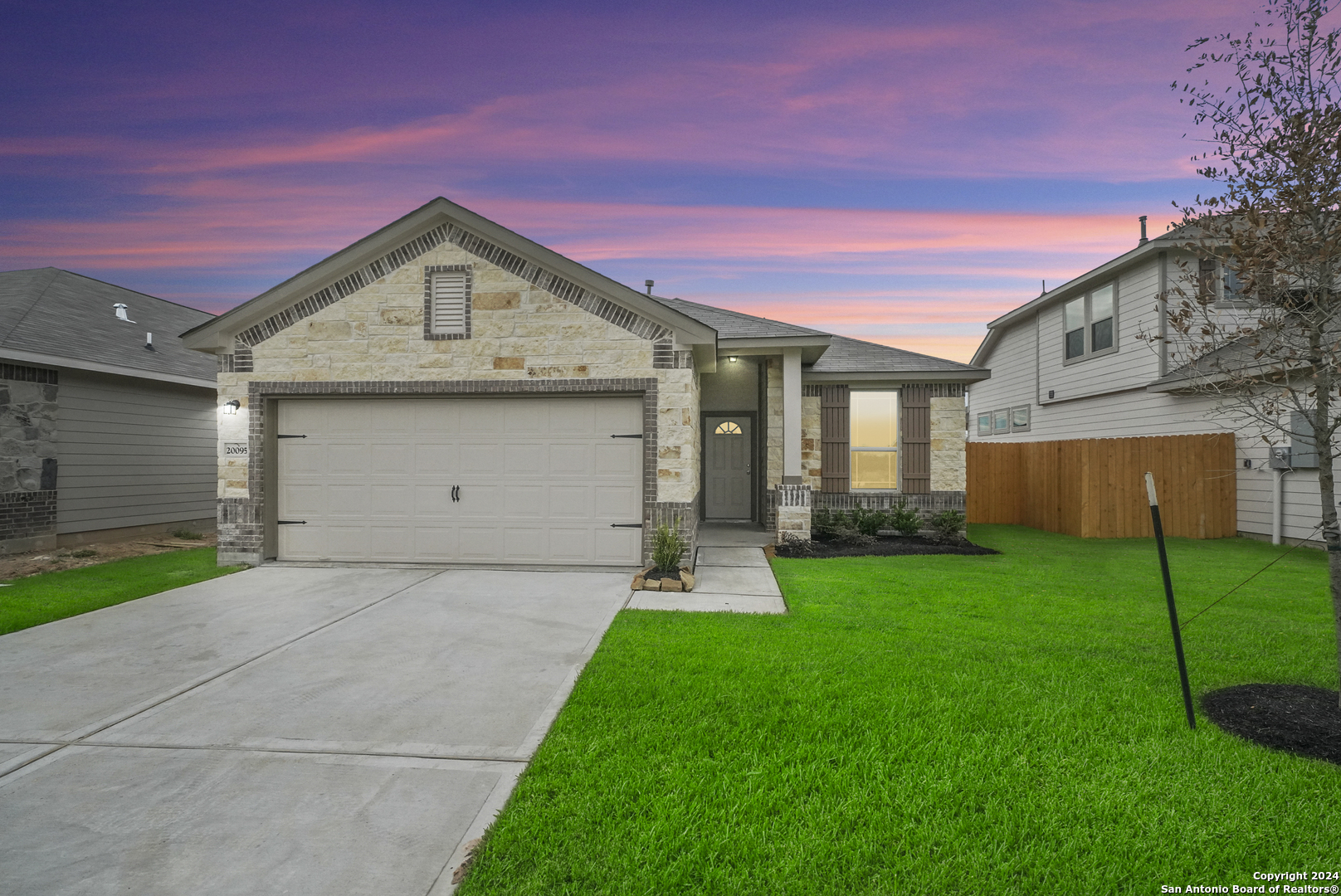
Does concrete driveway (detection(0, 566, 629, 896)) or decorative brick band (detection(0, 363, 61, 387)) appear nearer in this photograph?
concrete driveway (detection(0, 566, 629, 896))

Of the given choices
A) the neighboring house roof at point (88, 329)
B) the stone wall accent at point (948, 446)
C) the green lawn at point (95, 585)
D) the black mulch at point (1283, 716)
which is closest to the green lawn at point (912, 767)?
the black mulch at point (1283, 716)

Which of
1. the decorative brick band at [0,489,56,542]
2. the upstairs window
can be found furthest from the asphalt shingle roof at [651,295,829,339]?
the decorative brick band at [0,489,56,542]

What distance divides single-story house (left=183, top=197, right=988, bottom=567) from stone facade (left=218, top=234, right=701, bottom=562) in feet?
0.08

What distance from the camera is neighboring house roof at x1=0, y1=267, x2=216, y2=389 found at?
9.98 meters

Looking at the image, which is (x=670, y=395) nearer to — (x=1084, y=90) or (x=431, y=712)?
(x=431, y=712)

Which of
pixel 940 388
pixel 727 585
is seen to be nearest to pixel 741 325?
pixel 940 388

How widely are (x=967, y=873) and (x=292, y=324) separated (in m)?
9.77

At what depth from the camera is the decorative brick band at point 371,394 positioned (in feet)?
27.3

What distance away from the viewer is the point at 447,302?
8531 mm

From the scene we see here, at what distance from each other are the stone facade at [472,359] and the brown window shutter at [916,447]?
5283mm

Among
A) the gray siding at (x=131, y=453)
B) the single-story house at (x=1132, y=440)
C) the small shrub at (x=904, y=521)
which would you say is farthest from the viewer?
the small shrub at (x=904, y=521)

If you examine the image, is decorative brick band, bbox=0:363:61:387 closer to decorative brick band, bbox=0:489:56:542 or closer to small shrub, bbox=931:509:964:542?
decorative brick band, bbox=0:489:56:542

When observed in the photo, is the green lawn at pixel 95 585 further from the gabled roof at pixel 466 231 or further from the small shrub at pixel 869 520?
the small shrub at pixel 869 520

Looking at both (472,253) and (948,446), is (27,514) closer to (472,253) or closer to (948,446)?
(472,253)
